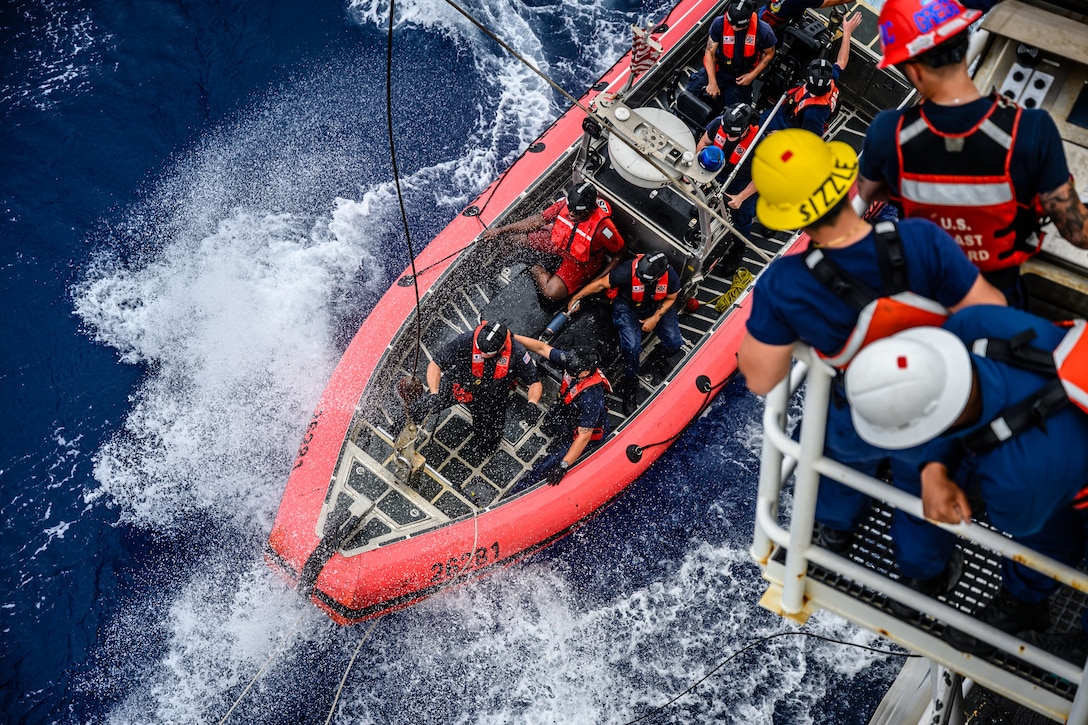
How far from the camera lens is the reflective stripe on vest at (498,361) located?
5973mm

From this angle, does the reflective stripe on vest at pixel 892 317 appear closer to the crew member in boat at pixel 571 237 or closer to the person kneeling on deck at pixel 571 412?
the person kneeling on deck at pixel 571 412

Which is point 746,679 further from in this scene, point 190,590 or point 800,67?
point 800,67

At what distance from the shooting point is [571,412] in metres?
6.50

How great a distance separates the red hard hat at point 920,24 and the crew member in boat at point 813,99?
413 cm

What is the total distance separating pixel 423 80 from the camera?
9.62 metres

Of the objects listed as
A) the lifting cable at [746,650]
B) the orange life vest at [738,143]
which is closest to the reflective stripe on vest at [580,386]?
the lifting cable at [746,650]

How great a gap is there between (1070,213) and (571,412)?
4.06 metres

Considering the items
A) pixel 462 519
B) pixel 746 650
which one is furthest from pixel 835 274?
pixel 746 650

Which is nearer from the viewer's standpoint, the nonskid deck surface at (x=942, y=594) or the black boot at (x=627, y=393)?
the nonskid deck surface at (x=942, y=594)

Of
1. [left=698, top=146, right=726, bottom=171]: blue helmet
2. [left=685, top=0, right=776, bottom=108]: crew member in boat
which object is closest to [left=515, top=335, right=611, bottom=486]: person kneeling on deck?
[left=698, top=146, right=726, bottom=171]: blue helmet

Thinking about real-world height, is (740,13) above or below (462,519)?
above

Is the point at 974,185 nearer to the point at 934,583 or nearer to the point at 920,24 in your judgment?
the point at 920,24

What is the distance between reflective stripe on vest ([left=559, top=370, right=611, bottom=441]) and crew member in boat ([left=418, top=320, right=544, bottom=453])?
0.61 ft

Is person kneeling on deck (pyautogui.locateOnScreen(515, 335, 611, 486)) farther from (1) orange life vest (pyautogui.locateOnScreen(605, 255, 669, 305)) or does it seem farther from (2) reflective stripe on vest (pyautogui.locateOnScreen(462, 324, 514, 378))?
(1) orange life vest (pyautogui.locateOnScreen(605, 255, 669, 305))
